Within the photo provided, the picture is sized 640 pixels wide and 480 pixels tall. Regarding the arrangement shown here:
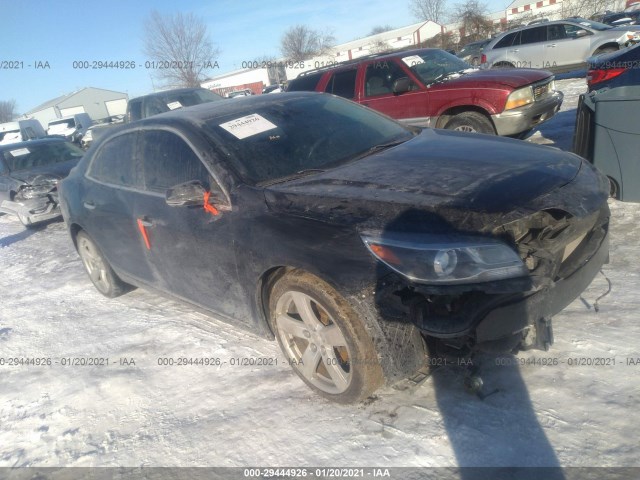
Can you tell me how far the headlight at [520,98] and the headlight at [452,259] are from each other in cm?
528

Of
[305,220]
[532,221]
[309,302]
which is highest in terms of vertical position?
[305,220]

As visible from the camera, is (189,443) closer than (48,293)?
Yes

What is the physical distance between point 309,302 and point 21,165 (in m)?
9.01

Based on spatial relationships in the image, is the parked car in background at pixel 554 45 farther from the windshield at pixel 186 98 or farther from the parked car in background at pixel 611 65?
the windshield at pixel 186 98

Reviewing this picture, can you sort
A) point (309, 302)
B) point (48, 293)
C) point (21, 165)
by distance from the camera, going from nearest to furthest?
point (309, 302)
point (48, 293)
point (21, 165)

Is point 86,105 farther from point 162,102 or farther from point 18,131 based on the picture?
point 162,102

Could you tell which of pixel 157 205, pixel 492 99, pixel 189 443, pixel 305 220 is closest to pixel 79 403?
pixel 189 443

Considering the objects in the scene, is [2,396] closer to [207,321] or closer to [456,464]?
[207,321]

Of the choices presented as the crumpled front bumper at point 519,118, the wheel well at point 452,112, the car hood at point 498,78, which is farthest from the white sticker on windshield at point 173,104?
the crumpled front bumper at point 519,118

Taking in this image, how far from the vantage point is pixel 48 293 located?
18.1 feet

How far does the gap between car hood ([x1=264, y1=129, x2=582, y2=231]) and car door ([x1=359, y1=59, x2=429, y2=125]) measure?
464cm

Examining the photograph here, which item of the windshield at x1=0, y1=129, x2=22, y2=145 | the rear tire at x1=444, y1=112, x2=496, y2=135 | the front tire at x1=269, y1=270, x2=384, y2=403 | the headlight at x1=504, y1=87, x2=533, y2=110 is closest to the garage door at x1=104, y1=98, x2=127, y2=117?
the windshield at x1=0, y1=129, x2=22, y2=145

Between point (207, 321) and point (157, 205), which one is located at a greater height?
point (157, 205)

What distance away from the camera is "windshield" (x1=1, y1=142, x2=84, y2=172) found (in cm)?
949
